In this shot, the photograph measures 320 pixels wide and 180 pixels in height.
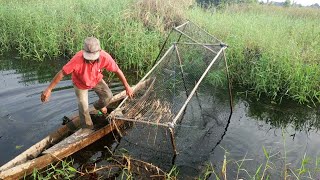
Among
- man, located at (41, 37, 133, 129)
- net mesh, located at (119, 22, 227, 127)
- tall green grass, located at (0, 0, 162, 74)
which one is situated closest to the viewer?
man, located at (41, 37, 133, 129)

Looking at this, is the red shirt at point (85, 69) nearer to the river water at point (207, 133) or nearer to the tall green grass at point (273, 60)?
the river water at point (207, 133)

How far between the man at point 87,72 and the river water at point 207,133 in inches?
27.4

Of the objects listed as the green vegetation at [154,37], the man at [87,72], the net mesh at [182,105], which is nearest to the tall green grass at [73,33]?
the green vegetation at [154,37]

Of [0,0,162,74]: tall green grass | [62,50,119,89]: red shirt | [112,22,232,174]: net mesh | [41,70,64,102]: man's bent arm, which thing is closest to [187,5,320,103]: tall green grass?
[112,22,232,174]: net mesh

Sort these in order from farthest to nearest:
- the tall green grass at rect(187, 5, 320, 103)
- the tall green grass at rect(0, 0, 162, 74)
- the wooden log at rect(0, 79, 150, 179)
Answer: the tall green grass at rect(0, 0, 162, 74), the tall green grass at rect(187, 5, 320, 103), the wooden log at rect(0, 79, 150, 179)

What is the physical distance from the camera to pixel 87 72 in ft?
14.3

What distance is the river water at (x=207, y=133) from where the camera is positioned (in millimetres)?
4785

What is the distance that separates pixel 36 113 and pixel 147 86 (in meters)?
2.12

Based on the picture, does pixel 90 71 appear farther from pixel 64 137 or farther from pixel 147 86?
pixel 147 86

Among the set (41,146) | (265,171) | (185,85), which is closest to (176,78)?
(185,85)

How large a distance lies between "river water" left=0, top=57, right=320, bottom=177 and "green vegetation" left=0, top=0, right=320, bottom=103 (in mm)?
676

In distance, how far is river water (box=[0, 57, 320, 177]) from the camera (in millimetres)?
4785

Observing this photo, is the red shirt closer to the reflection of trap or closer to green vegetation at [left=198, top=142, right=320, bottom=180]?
the reflection of trap

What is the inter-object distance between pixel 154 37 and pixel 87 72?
15.0ft
